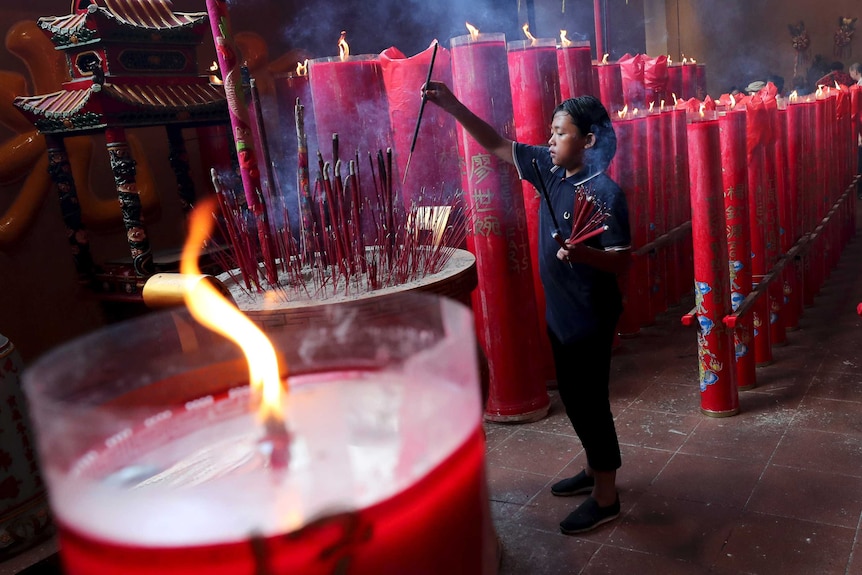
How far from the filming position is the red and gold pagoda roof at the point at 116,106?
314 centimetres

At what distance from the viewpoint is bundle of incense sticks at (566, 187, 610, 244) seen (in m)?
1.84

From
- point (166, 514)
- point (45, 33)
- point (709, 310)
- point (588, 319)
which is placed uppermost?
point (45, 33)

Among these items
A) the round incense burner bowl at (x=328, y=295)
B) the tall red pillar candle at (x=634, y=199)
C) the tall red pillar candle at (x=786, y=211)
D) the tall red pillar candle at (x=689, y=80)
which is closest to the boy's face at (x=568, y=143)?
the round incense burner bowl at (x=328, y=295)

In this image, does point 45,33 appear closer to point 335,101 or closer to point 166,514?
point 335,101

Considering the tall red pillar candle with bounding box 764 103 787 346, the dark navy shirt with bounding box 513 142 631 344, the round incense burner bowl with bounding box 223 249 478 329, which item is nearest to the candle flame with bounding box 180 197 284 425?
the round incense burner bowl with bounding box 223 249 478 329

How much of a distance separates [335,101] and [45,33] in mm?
1584

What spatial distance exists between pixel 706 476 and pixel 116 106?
2827 mm

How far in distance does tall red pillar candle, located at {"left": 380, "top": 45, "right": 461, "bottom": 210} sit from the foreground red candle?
2.51 meters

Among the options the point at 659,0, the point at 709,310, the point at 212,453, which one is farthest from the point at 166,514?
the point at 659,0

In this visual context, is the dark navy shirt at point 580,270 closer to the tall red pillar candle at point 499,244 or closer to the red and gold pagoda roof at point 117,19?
the tall red pillar candle at point 499,244

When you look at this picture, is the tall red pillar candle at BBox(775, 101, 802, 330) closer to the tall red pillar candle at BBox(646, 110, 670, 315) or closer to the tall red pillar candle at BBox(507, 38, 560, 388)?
the tall red pillar candle at BBox(646, 110, 670, 315)

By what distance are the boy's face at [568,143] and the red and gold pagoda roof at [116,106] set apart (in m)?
2.05

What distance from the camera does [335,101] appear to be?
3.11 metres

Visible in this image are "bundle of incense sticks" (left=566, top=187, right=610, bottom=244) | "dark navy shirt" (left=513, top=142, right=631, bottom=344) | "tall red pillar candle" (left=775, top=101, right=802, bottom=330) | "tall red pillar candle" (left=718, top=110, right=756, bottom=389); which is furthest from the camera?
"tall red pillar candle" (left=775, top=101, right=802, bottom=330)
